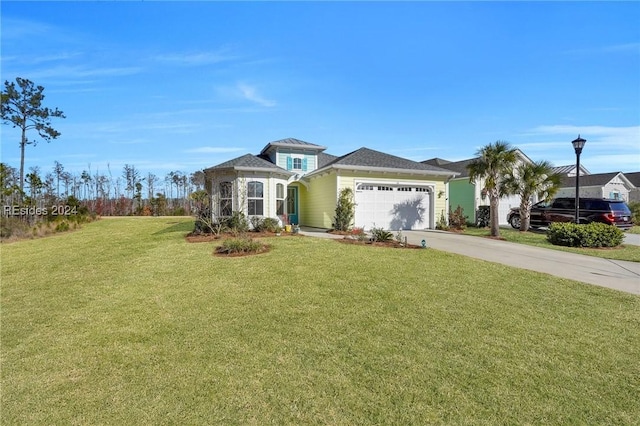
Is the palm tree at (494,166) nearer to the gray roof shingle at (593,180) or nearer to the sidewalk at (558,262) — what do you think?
the sidewalk at (558,262)

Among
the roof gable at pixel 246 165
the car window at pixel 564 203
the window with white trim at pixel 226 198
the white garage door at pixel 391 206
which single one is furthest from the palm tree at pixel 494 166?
the window with white trim at pixel 226 198

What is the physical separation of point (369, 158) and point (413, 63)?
17.0 ft

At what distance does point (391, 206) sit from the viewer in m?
16.8

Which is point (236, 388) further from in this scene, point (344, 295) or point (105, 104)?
point (105, 104)

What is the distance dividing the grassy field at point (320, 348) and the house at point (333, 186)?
25.5 ft

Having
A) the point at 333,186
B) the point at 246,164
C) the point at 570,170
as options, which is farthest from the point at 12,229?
the point at 570,170

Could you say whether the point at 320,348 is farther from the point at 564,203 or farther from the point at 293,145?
the point at 564,203

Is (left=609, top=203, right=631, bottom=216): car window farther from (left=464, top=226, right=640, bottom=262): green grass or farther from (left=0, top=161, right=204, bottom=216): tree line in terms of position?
(left=0, top=161, right=204, bottom=216): tree line

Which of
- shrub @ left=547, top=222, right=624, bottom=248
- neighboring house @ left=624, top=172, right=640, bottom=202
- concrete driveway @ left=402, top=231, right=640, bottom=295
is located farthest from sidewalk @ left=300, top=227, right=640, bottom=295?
neighboring house @ left=624, top=172, right=640, bottom=202

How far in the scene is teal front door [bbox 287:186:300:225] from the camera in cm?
2039

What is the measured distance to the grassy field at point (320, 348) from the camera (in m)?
2.87

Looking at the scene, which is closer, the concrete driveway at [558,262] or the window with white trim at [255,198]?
the concrete driveway at [558,262]

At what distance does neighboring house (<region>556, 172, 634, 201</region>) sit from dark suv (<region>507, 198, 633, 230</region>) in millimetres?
11875

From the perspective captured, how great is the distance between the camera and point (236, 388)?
3.16m
